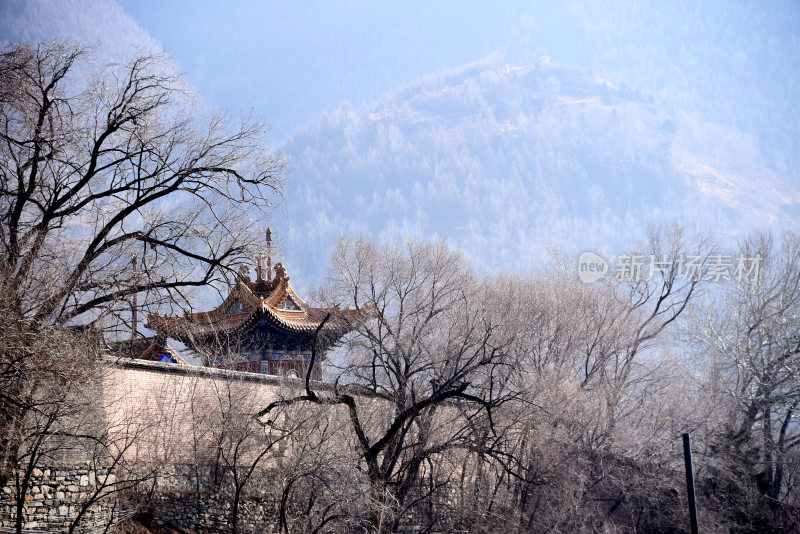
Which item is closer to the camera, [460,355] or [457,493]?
[460,355]

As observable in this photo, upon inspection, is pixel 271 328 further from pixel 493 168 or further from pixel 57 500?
pixel 493 168

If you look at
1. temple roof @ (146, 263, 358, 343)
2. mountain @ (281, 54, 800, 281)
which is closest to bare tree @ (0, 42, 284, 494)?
temple roof @ (146, 263, 358, 343)

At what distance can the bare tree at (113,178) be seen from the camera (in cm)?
1023

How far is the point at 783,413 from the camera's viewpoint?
2352cm

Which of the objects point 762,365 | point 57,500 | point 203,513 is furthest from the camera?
point 762,365

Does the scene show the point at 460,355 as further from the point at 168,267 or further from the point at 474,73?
the point at 474,73

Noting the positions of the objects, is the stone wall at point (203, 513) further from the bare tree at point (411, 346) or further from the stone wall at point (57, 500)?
the bare tree at point (411, 346)

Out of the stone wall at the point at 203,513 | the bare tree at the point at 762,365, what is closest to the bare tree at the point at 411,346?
the stone wall at the point at 203,513

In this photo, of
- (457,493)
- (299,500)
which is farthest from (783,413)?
(299,500)

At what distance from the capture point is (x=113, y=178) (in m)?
10.9

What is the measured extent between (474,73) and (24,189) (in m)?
184

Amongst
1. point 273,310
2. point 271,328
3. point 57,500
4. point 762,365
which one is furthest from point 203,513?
point 762,365

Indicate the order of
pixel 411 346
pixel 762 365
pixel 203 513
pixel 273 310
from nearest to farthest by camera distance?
pixel 203 513 < pixel 411 346 < pixel 762 365 < pixel 273 310

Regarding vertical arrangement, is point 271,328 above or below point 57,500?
above
